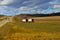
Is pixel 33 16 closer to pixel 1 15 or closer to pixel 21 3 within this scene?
pixel 21 3

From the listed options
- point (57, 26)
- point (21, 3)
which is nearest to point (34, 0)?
point (21, 3)

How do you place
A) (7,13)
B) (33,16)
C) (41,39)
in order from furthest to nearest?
1. (33,16)
2. (7,13)
3. (41,39)

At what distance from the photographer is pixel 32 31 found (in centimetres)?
782

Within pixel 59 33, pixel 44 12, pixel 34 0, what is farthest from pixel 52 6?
pixel 59 33

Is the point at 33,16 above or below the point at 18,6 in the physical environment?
below

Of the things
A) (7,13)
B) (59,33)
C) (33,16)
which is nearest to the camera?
(59,33)

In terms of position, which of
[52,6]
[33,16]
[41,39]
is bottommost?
[41,39]

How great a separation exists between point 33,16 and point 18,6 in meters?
1.13

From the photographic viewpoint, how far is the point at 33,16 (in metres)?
8.77

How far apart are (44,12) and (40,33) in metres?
1.45

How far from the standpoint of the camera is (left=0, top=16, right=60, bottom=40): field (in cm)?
685

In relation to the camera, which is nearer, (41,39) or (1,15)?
(41,39)

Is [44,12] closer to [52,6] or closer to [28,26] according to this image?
[52,6]

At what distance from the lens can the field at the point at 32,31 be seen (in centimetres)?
685
